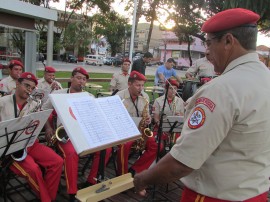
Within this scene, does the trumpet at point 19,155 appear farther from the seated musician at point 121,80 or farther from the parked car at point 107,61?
the parked car at point 107,61

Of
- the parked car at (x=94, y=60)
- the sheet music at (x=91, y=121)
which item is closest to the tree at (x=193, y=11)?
the sheet music at (x=91, y=121)

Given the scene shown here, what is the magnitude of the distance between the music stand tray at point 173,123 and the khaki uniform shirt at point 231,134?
8.23ft

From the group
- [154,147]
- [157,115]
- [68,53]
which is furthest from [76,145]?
[68,53]

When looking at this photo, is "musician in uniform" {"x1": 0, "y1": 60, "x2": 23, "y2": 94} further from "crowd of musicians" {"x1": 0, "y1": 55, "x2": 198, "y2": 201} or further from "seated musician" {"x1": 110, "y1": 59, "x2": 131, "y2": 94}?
"seated musician" {"x1": 110, "y1": 59, "x2": 131, "y2": 94}

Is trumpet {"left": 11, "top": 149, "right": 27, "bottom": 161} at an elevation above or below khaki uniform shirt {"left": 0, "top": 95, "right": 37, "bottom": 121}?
below

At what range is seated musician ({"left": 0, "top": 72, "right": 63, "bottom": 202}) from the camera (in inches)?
132

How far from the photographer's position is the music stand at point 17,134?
280 centimetres

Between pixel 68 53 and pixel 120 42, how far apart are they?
15422 mm

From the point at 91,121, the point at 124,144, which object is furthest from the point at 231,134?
the point at 124,144

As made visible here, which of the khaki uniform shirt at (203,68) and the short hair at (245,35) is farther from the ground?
the short hair at (245,35)

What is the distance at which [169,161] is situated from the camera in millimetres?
1414

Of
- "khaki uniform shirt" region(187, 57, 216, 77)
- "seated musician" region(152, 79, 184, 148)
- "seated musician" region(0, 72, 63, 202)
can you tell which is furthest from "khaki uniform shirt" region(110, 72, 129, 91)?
"seated musician" region(0, 72, 63, 202)

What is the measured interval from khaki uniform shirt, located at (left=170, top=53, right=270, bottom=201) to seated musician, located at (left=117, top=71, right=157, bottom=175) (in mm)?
2968

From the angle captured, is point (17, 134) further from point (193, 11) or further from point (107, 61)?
point (107, 61)
